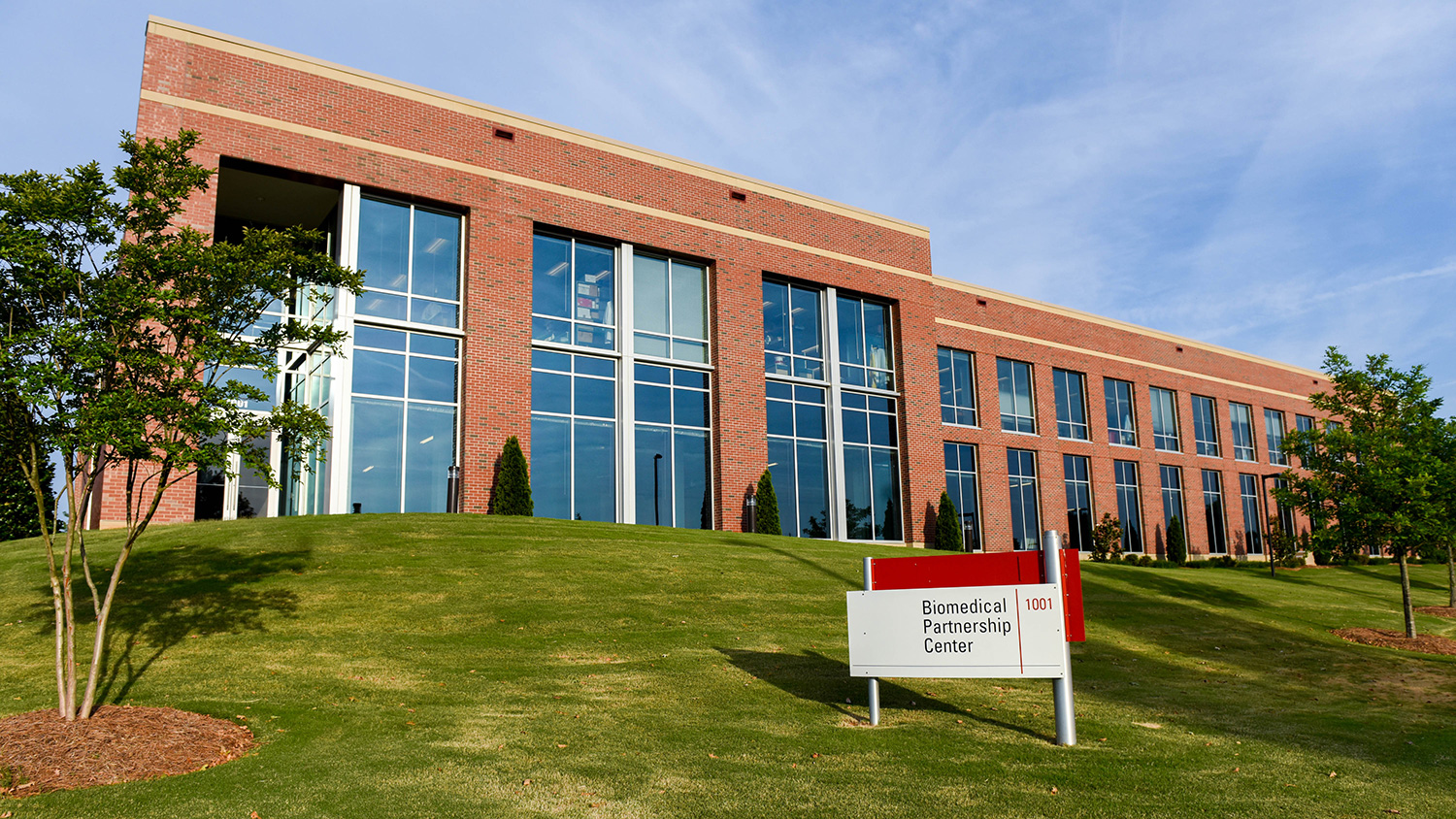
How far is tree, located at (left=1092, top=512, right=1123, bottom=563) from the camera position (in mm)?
34719

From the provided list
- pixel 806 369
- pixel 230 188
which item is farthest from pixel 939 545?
pixel 230 188

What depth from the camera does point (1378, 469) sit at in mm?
16859

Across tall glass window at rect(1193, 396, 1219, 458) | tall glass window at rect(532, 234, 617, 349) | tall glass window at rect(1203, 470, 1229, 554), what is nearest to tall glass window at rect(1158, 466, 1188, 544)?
tall glass window at rect(1203, 470, 1229, 554)

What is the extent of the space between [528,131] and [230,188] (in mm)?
6994

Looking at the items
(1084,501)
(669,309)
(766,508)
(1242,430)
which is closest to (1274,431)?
(1242,430)

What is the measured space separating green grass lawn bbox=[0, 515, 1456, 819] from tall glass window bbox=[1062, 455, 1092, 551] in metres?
17.1

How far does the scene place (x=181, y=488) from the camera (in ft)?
59.8

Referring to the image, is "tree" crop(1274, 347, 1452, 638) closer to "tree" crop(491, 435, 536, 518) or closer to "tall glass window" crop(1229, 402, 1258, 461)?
"tree" crop(491, 435, 536, 518)

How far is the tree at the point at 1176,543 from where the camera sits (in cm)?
3622

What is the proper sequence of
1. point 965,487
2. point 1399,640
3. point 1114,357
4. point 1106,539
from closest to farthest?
point 1399,640, point 965,487, point 1106,539, point 1114,357

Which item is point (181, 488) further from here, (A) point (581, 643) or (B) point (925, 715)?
(B) point (925, 715)

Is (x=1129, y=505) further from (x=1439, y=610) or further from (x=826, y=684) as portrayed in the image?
(x=826, y=684)

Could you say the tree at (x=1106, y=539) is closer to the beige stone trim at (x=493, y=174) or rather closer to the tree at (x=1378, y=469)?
the beige stone trim at (x=493, y=174)

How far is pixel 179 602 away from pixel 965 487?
2546 cm
